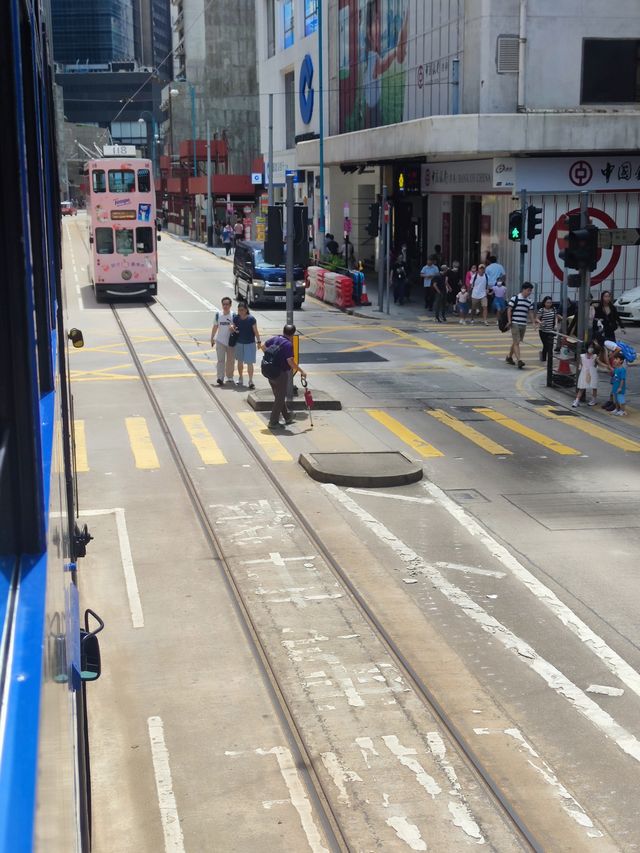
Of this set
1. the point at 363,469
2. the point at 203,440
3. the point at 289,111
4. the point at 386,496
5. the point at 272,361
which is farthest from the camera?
the point at 289,111

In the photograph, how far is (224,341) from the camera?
23219 millimetres

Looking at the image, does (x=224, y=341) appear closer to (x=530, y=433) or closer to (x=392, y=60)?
(x=530, y=433)

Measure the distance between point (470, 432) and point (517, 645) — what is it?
32.7 ft

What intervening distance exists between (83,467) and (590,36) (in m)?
27.3

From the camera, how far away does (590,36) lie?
122 feet

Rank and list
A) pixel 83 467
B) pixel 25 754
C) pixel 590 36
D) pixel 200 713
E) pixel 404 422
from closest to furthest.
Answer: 1. pixel 25 754
2. pixel 200 713
3. pixel 83 467
4. pixel 404 422
5. pixel 590 36

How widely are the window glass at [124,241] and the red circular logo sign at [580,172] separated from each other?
49.4 feet

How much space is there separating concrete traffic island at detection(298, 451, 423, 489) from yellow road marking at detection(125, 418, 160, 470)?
2.25 metres

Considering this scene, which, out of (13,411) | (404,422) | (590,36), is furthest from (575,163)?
(13,411)

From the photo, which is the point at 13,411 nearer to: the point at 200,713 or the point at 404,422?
the point at 200,713

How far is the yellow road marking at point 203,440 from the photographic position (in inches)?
685

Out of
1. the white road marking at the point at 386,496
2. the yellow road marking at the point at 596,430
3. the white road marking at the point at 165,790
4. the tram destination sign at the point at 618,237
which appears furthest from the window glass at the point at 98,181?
the white road marking at the point at 165,790

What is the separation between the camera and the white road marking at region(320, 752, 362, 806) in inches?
291

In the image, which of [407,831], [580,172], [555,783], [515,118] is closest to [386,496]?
[555,783]
